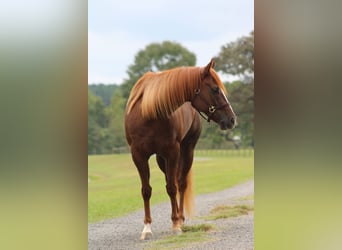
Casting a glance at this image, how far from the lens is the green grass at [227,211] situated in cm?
237

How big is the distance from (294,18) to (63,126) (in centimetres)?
124

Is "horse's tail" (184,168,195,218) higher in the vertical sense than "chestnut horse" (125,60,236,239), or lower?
lower

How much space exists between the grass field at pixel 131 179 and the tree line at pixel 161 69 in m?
0.07

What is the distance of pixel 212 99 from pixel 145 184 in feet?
1.72

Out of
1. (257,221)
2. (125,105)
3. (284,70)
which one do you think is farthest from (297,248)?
(125,105)

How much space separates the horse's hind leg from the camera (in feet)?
7.72

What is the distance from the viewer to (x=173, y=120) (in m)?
2.33

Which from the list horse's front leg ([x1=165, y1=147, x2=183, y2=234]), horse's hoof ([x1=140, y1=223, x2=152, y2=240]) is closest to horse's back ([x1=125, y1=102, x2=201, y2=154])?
horse's front leg ([x1=165, y1=147, x2=183, y2=234])

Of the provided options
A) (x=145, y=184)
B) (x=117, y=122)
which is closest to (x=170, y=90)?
(x=117, y=122)

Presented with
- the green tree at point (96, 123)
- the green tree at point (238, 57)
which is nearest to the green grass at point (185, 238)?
the green tree at point (96, 123)

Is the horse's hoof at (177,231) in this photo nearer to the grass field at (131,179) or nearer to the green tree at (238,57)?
the grass field at (131,179)

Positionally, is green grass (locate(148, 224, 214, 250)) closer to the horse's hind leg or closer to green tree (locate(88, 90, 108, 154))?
the horse's hind leg

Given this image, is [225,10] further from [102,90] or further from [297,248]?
Result: [297,248]

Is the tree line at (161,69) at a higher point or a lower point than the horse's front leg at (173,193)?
higher
